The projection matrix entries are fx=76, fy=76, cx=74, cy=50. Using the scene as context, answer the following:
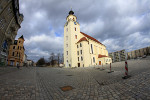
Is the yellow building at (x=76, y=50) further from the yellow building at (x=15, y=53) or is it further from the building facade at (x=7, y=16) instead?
the yellow building at (x=15, y=53)

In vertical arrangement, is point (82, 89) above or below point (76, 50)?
below

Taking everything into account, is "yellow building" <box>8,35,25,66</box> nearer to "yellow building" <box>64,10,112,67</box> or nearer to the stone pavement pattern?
"yellow building" <box>64,10,112,67</box>

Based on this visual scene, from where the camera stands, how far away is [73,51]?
3691 cm

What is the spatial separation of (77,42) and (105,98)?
3586 cm

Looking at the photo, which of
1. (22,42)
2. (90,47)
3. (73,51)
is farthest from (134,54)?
(22,42)

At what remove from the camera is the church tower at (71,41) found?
36156 millimetres

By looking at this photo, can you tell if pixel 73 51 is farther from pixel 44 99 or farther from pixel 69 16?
pixel 44 99

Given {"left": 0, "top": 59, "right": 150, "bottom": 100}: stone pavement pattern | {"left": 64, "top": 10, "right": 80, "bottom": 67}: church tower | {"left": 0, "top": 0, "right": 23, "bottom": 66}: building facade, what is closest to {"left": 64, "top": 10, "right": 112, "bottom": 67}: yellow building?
{"left": 64, "top": 10, "right": 80, "bottom": 67}: church tower

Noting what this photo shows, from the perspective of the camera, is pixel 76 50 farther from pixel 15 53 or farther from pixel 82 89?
pixel 15 53

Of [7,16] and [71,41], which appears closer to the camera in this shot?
[7,16]

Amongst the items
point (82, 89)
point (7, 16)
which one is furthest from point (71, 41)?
point (82, 89)

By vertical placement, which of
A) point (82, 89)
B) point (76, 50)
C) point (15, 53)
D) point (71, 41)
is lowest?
point (82, 89)

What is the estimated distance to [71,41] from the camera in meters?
37.5

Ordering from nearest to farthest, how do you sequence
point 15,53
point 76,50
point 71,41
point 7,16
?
1. point 7,16
2. point 71,41
3. point 76,50
4. point 15,53
